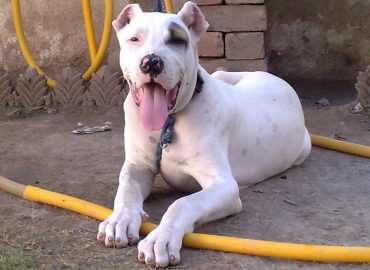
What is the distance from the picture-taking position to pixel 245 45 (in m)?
5.63

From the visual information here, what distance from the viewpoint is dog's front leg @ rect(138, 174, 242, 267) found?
2.86 metres

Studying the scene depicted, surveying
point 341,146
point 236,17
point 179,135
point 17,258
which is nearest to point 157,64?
point 179,135

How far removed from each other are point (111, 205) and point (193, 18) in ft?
3.37

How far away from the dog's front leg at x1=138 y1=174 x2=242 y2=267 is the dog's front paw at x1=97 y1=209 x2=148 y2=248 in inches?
5.3

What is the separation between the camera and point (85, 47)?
6391mm

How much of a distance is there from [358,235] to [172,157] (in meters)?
0.95

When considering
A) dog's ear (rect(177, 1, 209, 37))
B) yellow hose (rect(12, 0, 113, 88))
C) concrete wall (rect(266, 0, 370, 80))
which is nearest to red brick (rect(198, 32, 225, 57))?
yellow hose (rect(12, 0, 113, 88))

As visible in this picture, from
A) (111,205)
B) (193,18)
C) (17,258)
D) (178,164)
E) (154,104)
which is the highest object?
(193,18)

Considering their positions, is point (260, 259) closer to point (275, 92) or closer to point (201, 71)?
point (201, 71)

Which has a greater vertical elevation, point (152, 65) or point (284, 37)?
point (152, 65)

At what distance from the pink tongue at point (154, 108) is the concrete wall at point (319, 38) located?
3615 mm

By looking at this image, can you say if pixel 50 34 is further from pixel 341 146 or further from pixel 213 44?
pixel 341 146

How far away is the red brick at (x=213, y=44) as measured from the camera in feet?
18.5

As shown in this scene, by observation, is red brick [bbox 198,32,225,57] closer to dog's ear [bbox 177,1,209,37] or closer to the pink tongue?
dog's ear [bbox 177,1,209,37]
